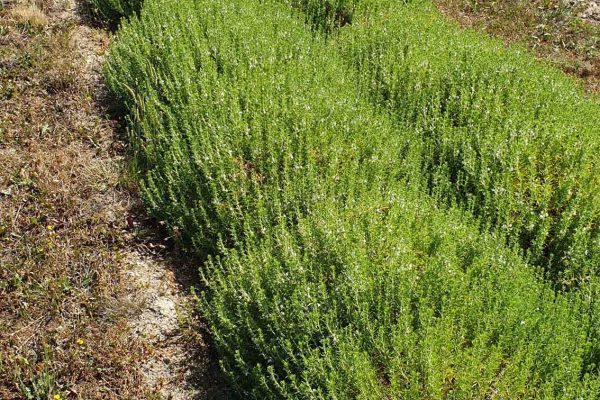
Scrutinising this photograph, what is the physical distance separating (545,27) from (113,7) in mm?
5204

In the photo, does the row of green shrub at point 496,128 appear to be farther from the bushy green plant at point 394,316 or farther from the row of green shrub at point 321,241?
the bushy green plant at point 394,316

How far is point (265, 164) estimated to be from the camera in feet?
14.0

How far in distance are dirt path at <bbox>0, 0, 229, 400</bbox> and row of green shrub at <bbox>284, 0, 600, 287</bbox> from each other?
2003mm

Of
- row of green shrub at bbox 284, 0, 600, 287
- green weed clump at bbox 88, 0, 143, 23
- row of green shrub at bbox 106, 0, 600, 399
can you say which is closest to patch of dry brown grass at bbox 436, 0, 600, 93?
row of green shrub at bbox 284, 0, 600, 287

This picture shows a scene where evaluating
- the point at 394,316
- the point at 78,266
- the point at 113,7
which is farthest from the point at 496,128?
the point at 113,7

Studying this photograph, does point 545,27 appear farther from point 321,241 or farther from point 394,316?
point 394,316

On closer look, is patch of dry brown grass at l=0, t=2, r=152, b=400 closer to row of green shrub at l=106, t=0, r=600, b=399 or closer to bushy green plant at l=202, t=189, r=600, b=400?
row of green shrub at l=106, t=0, r=600, b=399

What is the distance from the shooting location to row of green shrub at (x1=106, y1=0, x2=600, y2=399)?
2.93 meters

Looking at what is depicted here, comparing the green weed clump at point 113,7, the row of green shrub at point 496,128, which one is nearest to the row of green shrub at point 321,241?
the row of green shrub at point 496,128

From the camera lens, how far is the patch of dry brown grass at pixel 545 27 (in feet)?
24.3

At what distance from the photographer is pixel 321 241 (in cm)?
354

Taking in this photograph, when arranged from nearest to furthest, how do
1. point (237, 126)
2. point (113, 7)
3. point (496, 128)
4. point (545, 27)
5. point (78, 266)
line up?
point (78, 266)
point (237, 126)
point (496, 128)
point (113, 7)
point (545, 27)

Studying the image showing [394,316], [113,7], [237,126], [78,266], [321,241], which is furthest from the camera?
[113,7]

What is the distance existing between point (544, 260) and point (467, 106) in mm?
1501
